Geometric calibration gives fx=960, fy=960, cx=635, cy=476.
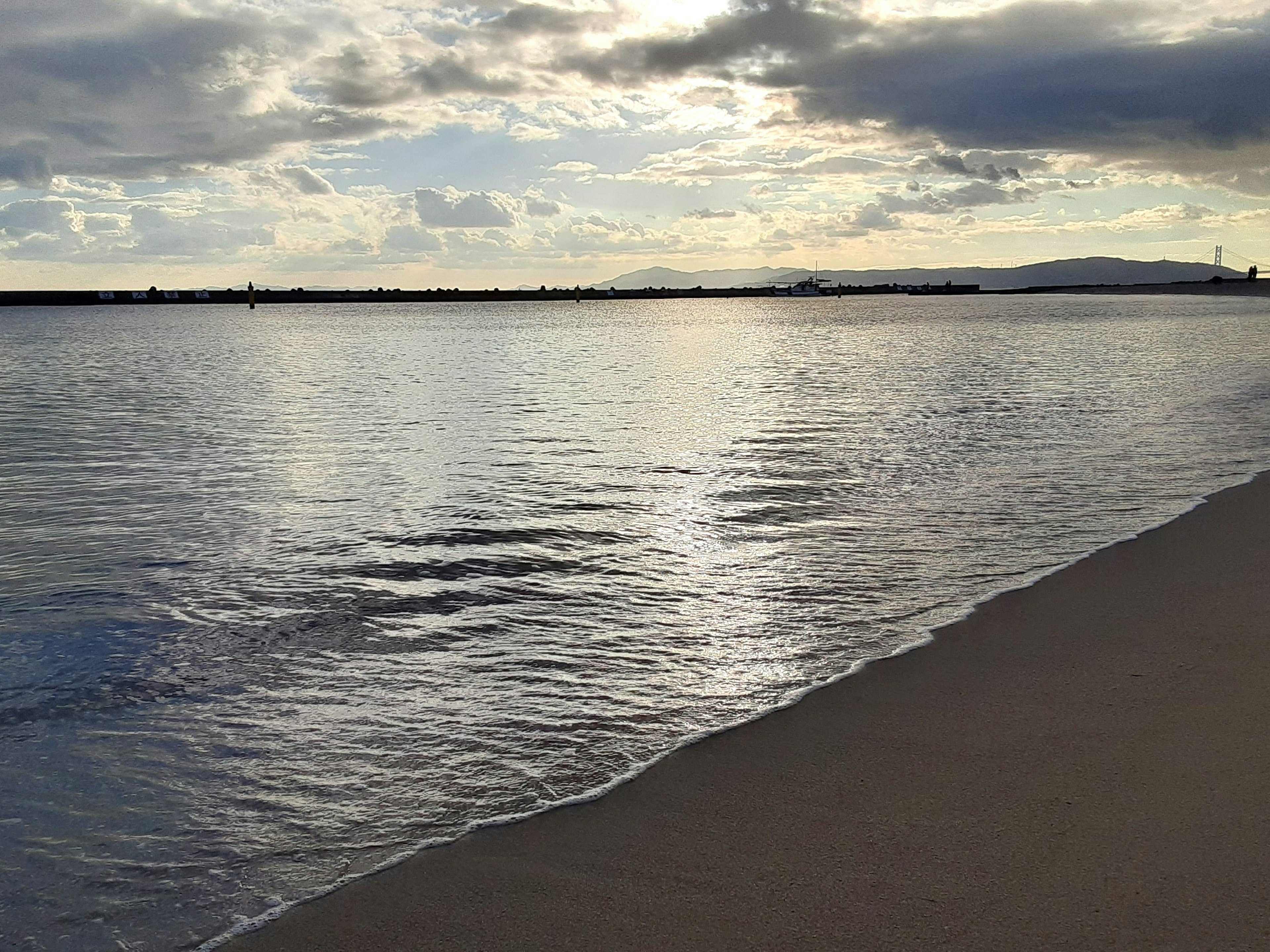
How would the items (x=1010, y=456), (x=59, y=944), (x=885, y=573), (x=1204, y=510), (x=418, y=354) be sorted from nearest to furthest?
(x=59, y=944), (x=885, y=573), (x=1204, y=510), (x=1010, y=456), (x=418, y=354)

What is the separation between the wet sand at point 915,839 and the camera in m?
3.35

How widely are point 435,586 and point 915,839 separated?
530 centimetres

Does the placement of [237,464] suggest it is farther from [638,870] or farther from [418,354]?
[418,354]

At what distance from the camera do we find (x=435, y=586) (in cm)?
832

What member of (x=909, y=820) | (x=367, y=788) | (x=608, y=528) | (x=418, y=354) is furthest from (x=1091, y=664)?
(x=418, y=354)

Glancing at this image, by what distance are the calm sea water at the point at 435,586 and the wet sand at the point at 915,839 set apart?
347 millimetres

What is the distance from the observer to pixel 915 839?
3.89m

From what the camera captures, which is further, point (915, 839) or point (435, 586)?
point (435, 586)

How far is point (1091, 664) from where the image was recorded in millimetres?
5859

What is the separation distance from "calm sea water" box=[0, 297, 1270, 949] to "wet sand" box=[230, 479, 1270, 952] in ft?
1.14

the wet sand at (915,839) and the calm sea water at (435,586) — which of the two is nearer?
the wet sand at (915,839)

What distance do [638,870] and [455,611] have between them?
13.4 feet

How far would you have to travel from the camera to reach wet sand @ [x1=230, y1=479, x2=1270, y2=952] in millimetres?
3354

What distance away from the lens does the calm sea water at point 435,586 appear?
4.38 m
